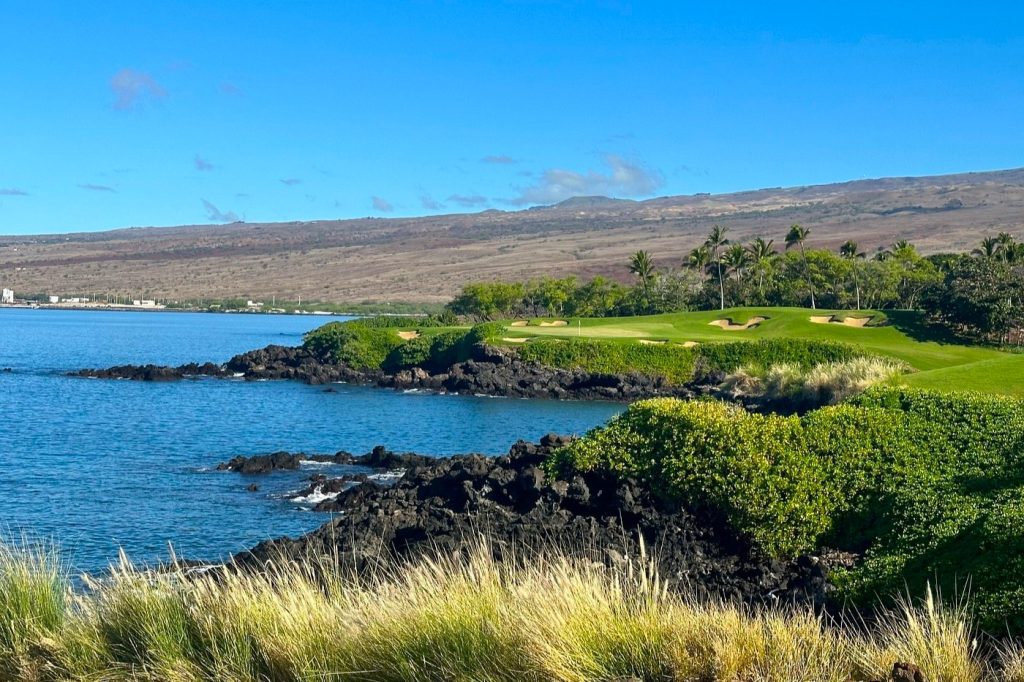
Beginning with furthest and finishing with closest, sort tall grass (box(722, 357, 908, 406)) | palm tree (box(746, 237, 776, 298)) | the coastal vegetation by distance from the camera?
palm tree (box(746, 237, 776, 298))
the coastal vegetation
tall grass (box(722, 357, 908, 406))

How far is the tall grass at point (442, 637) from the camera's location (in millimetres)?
6855

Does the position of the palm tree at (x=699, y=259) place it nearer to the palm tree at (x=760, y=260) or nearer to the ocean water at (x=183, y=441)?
the palm tree at (x=760, y=260)

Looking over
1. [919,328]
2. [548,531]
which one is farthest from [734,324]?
[548,531]

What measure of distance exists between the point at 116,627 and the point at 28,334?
10969cm

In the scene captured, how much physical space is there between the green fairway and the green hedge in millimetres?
18490

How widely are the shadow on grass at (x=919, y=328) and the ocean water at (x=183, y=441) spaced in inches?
682

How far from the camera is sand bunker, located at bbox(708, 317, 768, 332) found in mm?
64625

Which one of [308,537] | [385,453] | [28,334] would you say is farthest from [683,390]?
[28,334]

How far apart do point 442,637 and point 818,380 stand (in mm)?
33298

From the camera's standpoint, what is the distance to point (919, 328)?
188 feet

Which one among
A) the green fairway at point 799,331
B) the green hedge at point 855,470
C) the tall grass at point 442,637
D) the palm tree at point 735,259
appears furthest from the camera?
the palm tree at point 735,259

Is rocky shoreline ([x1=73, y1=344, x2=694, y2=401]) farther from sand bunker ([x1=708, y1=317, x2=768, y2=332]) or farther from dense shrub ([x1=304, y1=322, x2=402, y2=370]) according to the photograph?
sand bunker ([x1=708, y1=317, x2=768, y2=332])

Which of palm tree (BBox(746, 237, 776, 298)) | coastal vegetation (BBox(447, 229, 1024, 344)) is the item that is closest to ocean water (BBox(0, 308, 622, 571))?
coastal vegetation (BBox(447, 229, 1024, 344))

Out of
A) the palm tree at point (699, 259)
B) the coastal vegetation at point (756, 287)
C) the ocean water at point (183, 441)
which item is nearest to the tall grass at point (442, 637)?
the ocean water at point (183, 441)
